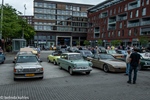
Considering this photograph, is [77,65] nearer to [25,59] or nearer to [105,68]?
[105,68]

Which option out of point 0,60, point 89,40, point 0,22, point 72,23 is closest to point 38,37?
point 72,23

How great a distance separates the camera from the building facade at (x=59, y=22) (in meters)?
72.7

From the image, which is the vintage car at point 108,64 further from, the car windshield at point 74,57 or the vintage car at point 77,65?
the car windshield at point 74,57

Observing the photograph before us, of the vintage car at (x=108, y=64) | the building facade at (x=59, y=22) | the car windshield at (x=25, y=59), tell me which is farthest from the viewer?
the building facade at (x=59, y=22)

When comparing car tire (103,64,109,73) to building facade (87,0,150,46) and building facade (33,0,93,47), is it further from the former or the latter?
building facade (33,0,93,47)

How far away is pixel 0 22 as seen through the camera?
90.8 ft

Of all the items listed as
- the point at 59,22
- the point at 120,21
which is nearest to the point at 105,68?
the point at 120,21

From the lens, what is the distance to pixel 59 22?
76375mm

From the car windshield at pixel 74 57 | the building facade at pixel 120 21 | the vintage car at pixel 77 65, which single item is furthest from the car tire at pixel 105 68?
the building facade at pixel 120 21

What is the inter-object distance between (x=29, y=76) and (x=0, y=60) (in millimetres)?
8727

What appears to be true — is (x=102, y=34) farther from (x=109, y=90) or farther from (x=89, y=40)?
(x=109, y=90)

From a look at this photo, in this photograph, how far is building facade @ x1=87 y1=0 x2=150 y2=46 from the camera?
149 feet

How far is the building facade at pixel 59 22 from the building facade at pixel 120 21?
8377 millimetres

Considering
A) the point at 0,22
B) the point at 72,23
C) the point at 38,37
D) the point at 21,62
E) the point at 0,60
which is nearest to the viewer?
the point at 21,62
